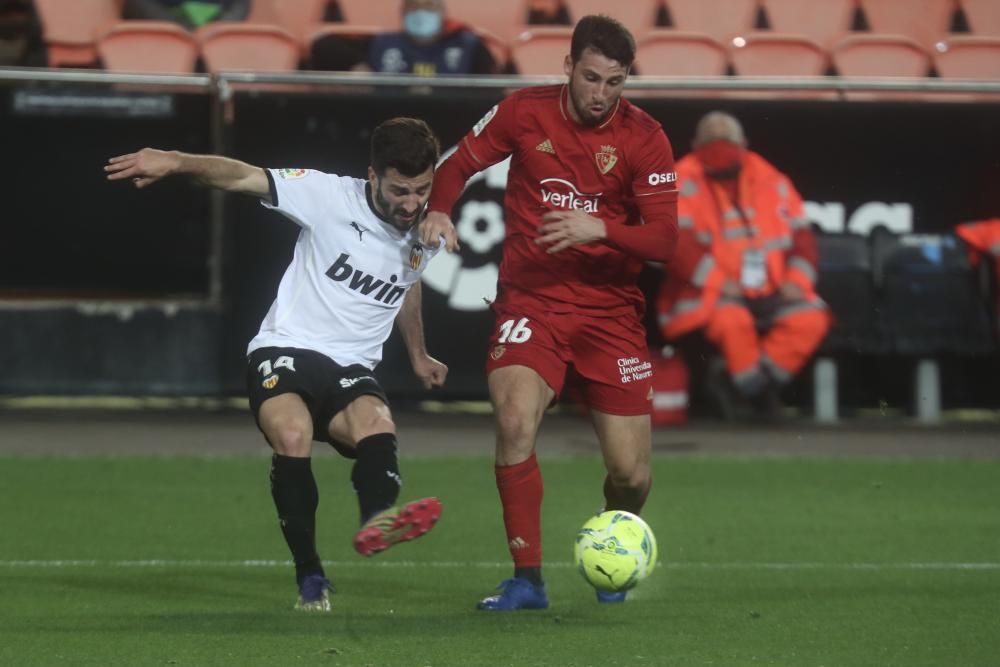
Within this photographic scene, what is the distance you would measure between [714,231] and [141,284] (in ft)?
12.5

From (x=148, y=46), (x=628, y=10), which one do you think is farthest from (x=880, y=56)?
(x=148, y=46)

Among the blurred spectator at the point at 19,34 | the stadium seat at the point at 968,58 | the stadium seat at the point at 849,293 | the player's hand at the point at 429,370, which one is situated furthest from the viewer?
the stadium seat at the point at 968,58

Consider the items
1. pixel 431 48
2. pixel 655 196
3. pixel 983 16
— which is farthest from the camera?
pixel 983 16

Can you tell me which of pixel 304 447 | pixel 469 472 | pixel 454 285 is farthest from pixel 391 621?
pixel 454 285

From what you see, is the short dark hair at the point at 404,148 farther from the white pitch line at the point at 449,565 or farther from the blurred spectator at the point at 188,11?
→ the blurred spectator at the point at 188,11

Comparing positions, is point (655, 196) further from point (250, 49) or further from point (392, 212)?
point (250, 49)

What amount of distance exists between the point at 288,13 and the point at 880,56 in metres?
4.78

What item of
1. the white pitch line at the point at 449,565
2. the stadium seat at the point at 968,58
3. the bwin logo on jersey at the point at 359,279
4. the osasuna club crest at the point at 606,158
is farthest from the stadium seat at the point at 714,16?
the bwin logo on jersey at the point at 359,279

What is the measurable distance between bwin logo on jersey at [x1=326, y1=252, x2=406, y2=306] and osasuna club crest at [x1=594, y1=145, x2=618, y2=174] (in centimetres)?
87

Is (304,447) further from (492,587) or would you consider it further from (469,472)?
(469,472)

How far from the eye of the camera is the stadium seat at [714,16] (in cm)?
1530

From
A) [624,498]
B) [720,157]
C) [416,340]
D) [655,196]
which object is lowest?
[624,498]

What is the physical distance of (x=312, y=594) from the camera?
663 cm

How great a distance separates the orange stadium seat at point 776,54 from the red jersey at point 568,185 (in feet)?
25.7
